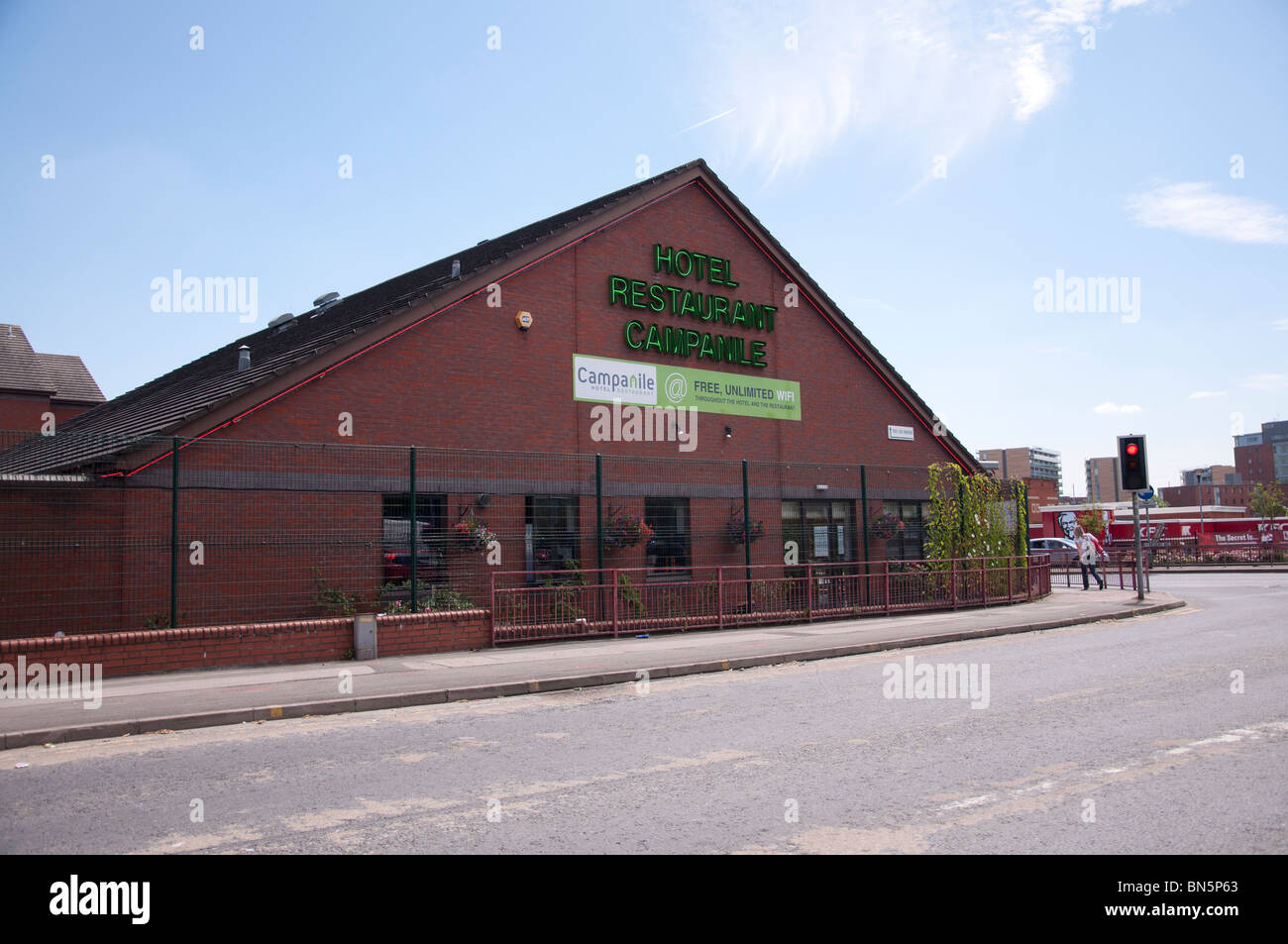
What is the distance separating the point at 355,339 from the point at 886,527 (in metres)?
13.9

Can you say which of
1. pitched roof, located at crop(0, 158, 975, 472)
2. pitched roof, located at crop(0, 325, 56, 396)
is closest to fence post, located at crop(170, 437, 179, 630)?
pitched roof, located at crop(0, 158, 975, 472)

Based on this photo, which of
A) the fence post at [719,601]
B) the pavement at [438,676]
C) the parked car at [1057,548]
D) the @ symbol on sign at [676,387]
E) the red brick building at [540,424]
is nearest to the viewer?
the pavement at [438,676]

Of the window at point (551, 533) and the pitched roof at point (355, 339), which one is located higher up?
the pitched roof at point (355, 339)

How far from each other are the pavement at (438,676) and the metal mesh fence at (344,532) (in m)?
1.31

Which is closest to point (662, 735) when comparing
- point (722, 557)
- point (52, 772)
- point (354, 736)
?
point (354, 736)

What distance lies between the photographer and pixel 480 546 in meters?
16.1

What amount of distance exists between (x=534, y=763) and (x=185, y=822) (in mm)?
2470

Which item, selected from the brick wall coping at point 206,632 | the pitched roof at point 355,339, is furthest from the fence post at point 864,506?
the brick wall coping at point 206,632

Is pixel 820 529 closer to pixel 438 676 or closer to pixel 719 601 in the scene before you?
pixel 719 601

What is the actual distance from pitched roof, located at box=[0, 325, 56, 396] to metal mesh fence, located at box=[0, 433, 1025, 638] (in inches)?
778

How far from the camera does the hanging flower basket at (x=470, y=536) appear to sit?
15.9 m

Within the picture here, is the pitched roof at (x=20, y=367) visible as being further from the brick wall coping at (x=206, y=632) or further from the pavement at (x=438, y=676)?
the pavement at (x=438, y=676)

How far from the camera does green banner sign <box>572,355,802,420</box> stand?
2022cm

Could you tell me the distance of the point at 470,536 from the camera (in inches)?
631
